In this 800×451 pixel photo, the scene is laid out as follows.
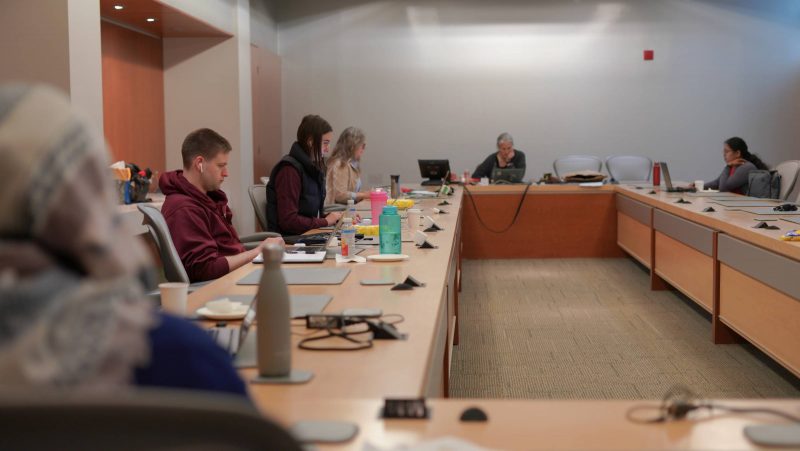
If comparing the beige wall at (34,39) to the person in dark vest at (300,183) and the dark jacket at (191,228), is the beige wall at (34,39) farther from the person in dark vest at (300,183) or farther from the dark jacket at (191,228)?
the dark jacket at (191,228)

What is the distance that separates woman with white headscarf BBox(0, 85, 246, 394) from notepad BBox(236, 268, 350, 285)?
1.92 metres

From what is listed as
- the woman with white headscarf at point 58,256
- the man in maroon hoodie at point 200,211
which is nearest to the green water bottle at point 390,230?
the man in maroon hoodie at point 200,211

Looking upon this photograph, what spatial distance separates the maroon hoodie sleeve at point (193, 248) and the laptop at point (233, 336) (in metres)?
1.59

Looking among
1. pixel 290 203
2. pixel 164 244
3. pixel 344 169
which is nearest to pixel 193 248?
pixel 164 244

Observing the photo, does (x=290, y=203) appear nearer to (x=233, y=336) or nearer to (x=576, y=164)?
(x=233, y=336)

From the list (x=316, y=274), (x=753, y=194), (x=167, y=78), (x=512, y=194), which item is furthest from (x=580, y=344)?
(x=167, y=78)

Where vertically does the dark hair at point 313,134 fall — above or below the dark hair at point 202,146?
above

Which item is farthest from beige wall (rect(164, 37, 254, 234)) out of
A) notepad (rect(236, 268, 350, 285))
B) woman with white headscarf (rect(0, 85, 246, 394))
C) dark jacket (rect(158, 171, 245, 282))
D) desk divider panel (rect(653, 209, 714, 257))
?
woman with white headscarf (rect(0, 85, 246, 394))

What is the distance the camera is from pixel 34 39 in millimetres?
4914

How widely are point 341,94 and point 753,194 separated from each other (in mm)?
5456

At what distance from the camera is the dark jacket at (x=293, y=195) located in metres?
5.27

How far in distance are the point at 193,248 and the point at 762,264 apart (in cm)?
257

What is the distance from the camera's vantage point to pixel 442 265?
3.29 metres

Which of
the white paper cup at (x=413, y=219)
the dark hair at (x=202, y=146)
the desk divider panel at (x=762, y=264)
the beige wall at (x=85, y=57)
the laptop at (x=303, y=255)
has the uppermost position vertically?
the beige wall at (x=85, y=57)
